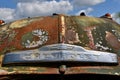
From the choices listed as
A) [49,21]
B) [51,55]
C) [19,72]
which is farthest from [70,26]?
[19,72]

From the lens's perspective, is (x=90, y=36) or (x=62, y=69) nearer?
(x=62, y=69)

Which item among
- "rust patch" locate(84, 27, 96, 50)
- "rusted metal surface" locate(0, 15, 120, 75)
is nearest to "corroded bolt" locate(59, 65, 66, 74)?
"rusted metal surface" locate(0, 15, 120, 75)

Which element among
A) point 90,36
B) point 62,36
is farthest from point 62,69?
point 90,36

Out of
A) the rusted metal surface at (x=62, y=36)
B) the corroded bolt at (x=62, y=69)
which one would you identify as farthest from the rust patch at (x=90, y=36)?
the corroded bolt at (x=62, y=69)

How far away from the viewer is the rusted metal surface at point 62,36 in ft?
12.8

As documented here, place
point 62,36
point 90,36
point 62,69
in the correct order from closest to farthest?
point 62,69, point 62,36, point 90,36

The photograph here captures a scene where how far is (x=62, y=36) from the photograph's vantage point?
13.8 feet

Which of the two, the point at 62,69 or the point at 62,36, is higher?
the point at 62,36

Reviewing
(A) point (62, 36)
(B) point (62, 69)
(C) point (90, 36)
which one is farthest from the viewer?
(C) point (90, 36)

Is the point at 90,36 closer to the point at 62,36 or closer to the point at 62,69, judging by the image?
the point at 62,36

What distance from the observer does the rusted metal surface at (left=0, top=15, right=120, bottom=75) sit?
154 inches

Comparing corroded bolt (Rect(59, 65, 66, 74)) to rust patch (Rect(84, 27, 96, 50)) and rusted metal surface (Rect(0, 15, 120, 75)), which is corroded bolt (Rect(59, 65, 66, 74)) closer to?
rusted metal surface (Rect(0, 15, 120, 75))

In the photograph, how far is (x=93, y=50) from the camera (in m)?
4.11

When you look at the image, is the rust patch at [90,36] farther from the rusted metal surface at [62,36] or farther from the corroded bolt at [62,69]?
the corroded bolt at [62,69]
